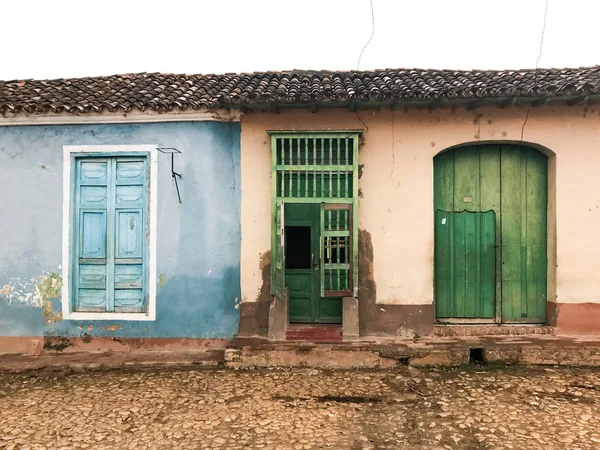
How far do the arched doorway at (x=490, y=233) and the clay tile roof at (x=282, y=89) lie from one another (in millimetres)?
1031

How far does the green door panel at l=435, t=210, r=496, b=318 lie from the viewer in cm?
622

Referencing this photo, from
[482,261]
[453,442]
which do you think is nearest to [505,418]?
[453,442]

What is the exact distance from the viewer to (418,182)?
5.98m

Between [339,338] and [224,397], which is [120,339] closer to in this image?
[224,397]

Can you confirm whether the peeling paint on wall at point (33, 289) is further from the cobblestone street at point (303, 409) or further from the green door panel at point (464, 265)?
the green door panel at point (464, 265)

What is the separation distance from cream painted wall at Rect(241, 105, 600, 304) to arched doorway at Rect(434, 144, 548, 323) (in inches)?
8.9

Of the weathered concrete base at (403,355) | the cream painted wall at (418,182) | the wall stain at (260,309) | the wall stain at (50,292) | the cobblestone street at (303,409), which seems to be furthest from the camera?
the wall stain at (50,292)

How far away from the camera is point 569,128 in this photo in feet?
19.2

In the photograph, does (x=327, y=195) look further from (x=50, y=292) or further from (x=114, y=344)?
(x=50, y=292)

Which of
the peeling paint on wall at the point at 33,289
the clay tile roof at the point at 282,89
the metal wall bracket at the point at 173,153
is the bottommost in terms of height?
the peeling paint on wall at the point at 33,289

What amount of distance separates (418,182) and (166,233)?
149 inches

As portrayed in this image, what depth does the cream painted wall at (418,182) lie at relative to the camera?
5.87 m

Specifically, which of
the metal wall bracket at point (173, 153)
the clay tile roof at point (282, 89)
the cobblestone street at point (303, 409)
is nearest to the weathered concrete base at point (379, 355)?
the cobblestone street at point (303, 409)

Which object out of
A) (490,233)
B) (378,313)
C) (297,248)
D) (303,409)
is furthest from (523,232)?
(303,409)
